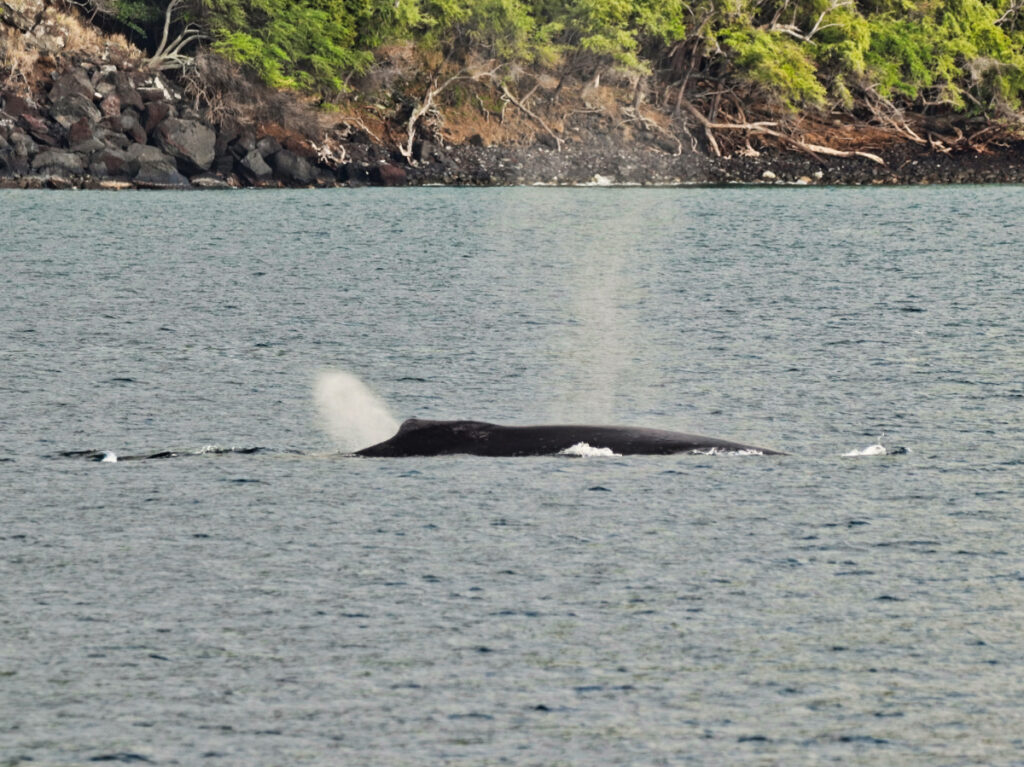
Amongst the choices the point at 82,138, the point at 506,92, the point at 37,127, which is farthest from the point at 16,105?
the point at 506,92

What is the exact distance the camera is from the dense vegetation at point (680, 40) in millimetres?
103188

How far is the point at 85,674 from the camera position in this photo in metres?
12.2

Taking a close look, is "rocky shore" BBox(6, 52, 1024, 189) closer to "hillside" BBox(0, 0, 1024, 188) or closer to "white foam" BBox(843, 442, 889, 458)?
"hillside" BBox(0, 0, 1024, 188)

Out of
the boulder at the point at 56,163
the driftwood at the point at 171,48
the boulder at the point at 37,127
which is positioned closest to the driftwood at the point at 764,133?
the driftwood at the point at 171,48

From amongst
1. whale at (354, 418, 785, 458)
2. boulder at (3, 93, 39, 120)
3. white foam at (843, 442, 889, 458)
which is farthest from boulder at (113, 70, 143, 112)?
white foam at (843, 442, 889, 458)

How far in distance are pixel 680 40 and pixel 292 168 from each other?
2875 centimetres

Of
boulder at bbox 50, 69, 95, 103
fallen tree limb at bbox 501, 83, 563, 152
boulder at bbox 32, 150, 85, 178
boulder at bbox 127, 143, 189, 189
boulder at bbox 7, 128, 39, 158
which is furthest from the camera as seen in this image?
fallen tree limb at bbox 501, 83, 563, 152

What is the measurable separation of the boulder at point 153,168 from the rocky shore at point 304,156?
6cm

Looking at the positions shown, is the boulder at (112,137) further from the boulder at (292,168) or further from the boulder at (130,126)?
the boulder at (292,168)

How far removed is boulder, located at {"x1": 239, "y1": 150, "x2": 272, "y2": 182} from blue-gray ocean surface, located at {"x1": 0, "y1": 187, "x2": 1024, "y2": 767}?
62.6 meters

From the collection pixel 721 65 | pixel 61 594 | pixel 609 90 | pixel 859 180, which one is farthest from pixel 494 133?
pixel 61 594

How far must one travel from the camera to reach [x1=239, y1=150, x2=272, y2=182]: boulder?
333ft

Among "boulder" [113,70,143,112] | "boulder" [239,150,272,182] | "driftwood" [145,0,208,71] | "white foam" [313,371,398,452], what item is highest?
"white foam" [313,371,398,452]

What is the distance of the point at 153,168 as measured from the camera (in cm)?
9856
